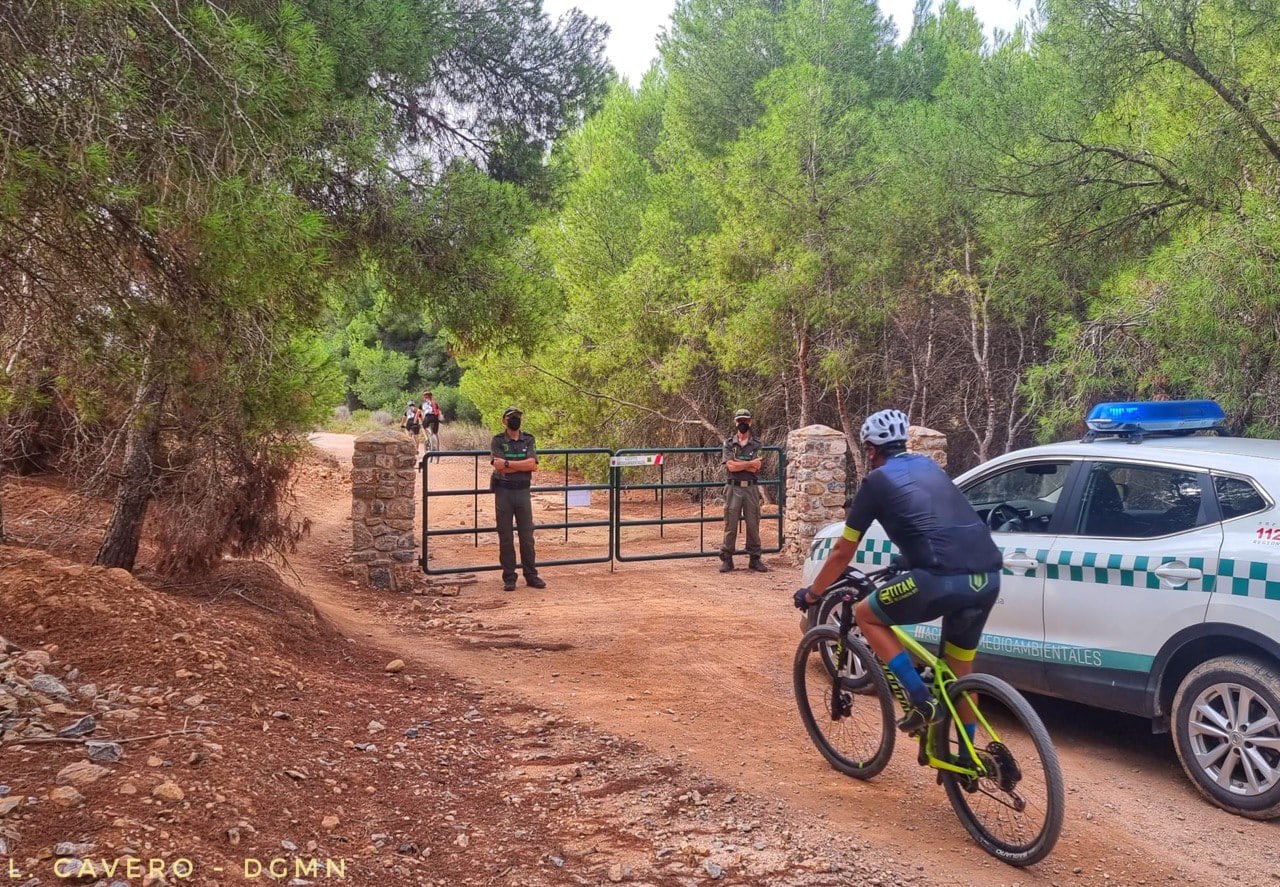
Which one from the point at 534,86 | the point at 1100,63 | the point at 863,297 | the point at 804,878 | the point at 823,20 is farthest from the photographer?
the point at 823,20

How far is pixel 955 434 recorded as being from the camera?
18516 mm

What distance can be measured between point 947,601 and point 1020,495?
2499 mm

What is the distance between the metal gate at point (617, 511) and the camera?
456 inches

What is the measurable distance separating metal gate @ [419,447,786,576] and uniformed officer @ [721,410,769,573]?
41 centimetres

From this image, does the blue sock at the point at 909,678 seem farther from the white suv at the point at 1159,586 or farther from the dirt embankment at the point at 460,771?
the white suv at the point at 1159,586

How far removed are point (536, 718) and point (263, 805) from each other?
7.28 feet

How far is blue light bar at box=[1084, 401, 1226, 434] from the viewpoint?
580 cm

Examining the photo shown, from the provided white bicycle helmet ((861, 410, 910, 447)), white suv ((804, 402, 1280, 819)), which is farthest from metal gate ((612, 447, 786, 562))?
white bicycle helmet ((861, 410, 910, 447))

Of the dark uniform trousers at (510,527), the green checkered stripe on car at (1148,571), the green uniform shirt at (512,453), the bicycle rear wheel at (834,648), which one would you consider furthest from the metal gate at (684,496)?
the green checkered stripe on car at (1148,571)

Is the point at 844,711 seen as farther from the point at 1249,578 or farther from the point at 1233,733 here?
the point at 1249,578

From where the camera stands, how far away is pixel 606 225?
22469 millimetres

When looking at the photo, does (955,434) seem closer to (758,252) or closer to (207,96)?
(758,252)

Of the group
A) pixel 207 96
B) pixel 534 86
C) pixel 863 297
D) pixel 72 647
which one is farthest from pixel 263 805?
pixel 863 297

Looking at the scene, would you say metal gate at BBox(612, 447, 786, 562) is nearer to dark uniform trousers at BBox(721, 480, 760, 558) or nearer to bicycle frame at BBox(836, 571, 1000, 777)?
dark uniform trousers at BBox(721, 480, 760, 558)
